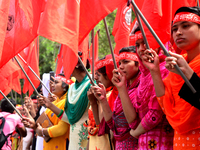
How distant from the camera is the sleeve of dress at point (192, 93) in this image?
2.04 meters

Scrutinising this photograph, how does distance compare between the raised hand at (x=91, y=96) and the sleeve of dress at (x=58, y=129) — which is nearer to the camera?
the raised hand at (x=91, y=96)

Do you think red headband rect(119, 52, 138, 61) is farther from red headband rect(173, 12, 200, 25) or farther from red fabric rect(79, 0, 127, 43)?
red headband rect(173, 12, 200, 25)

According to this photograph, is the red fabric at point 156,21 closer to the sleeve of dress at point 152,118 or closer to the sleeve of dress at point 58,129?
the sleeve of dress at point 152,118

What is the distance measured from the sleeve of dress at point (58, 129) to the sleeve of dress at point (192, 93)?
3.44 metres

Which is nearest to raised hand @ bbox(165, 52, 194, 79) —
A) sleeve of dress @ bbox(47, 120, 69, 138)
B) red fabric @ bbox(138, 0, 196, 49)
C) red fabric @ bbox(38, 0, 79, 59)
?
red fabric @ bbox(138, 0, 196, 49)

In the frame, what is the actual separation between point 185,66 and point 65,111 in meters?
3.32

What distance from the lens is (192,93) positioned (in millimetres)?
2068

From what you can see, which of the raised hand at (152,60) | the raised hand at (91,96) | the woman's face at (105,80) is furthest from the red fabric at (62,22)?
the woman's face at (105,80)

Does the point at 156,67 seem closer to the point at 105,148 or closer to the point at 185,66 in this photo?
the point at 185,66

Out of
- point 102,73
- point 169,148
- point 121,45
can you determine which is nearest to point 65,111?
point 102,73

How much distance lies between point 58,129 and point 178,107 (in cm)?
333

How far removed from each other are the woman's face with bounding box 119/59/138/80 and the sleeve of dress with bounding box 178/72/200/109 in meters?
1.24

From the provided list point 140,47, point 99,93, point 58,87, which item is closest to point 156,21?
point 140,47

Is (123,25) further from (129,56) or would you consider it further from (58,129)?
(58,129)
